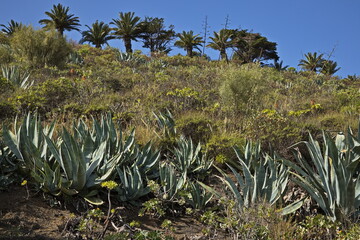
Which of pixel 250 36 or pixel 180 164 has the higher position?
pixel 250 36

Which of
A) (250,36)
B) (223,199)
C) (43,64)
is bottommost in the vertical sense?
(223,199)

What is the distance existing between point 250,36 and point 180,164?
30.6 m

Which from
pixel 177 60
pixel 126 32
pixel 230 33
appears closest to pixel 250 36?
pixel 230 33

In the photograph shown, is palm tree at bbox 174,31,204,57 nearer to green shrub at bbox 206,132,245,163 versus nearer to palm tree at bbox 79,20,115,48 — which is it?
palm tree at bbox 79,20,115,48

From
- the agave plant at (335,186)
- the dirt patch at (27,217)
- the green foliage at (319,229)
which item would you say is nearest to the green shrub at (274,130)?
the agave plant at (335,186)

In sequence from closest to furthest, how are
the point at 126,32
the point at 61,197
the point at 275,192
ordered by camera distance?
the point at 61,197, the point at 275,192, the point at 126,32

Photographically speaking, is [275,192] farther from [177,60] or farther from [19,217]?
[177,60]

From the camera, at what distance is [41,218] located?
121 inches

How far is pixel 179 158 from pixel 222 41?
2619cm

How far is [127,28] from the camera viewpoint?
95.5ft

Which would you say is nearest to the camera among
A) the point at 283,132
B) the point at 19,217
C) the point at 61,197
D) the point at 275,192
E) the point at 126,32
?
the point at 19,217

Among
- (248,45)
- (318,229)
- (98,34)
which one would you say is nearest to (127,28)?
(98,34)

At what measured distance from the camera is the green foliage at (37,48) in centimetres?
1315

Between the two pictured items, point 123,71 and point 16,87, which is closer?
point 16,87
